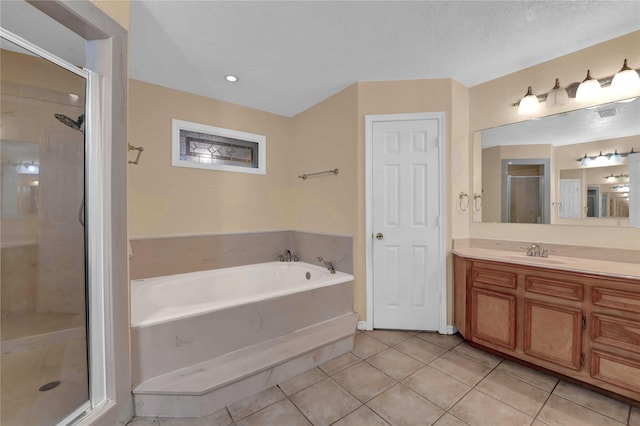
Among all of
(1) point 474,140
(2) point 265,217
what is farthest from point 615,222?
(2) point 265,217

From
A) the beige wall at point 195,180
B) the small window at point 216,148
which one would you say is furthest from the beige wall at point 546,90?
the small window at point 216,148

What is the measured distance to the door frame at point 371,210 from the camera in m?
2.47

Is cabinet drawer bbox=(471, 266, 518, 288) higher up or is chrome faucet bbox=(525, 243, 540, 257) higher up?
chrome faucet bbox=(525, 243, 540, 257)

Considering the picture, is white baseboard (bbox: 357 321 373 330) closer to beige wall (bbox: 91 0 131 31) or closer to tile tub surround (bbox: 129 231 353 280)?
tile tub surround (bbox: 129 231 353 280)

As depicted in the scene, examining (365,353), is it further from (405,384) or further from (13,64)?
(13,64)

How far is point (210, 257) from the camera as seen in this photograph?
9.32 ft

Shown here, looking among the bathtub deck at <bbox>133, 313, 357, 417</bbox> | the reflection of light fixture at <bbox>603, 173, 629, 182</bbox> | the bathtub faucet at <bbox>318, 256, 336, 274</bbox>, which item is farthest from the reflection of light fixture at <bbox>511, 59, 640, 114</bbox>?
the bathtub deck at <bbox>133, 313, 357, 417</bbox>

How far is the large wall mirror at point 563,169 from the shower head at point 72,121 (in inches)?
122

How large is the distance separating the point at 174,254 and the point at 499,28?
333 centimetres

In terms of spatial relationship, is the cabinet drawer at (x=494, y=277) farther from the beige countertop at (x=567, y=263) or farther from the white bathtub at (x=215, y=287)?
the white bathtub at (x=215, y=287)

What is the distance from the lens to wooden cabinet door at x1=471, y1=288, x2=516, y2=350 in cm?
198

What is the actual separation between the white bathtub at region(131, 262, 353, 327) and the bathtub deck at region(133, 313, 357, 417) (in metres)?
0.33

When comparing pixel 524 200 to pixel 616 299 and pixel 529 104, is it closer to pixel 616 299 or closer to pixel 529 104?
pixel 529 104

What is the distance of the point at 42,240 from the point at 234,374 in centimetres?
135
